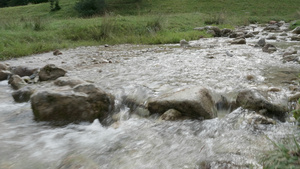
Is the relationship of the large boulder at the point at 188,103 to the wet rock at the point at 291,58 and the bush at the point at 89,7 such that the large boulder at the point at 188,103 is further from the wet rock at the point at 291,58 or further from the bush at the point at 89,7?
the bush at the point at 89,7

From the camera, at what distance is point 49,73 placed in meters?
4.11

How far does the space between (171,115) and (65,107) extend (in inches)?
48.0

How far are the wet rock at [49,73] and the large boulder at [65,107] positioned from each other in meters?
1.69

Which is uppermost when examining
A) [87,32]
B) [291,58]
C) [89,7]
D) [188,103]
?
[89,7]

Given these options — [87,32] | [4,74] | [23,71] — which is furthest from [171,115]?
[87,32]

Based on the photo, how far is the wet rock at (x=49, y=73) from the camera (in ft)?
13.3

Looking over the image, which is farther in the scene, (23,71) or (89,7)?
(89,7)

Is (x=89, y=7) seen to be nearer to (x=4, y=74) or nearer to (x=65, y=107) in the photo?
(x=4, y=74)

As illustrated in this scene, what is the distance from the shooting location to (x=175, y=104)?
246 cm

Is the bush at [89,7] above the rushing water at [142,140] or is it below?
above

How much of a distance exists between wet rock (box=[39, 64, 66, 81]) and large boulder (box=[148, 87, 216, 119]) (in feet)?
7.85

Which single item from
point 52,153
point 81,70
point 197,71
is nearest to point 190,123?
point 52,153

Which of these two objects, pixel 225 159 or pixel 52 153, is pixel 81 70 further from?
pixel 225 159

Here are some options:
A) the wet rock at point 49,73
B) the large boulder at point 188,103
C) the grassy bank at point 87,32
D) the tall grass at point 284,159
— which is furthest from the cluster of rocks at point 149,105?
the grassy bank at point 87,32
